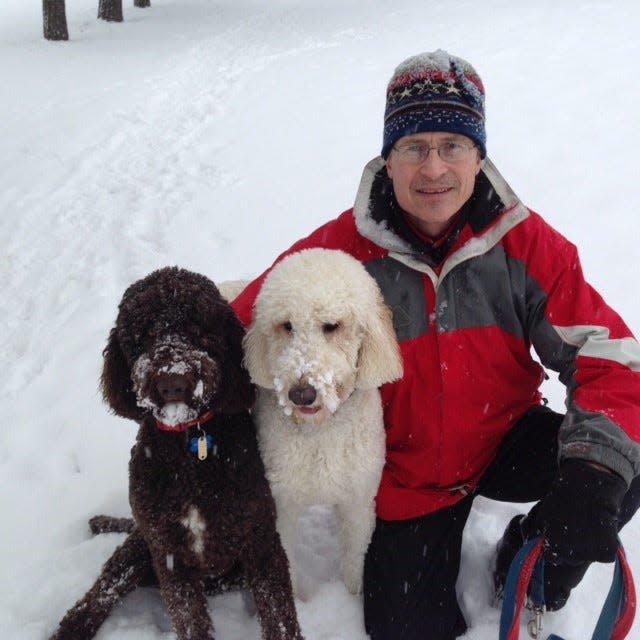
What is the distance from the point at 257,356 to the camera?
73.6 inches

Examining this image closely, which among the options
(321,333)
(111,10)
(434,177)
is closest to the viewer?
(321,333)

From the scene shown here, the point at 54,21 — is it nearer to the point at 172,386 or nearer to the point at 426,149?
the point at 426,149

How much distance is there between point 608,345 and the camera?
73.4 inches

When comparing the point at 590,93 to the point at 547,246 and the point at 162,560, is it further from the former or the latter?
the point at 162,560

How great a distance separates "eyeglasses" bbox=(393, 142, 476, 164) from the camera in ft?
6.56

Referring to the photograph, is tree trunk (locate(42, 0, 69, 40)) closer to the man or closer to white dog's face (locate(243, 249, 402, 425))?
the man

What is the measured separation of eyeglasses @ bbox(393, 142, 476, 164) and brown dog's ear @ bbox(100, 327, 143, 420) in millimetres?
1101

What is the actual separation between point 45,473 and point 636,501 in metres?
2.45

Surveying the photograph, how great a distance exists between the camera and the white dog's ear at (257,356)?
6.09 ft

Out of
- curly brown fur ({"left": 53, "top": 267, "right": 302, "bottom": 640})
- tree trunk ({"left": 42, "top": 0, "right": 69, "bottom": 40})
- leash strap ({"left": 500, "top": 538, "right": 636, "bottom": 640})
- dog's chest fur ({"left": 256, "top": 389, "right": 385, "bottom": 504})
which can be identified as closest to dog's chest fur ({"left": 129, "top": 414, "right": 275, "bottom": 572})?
curly brown fur ({"left": 53, "top": 267, "right": 302, "bottom": 640})

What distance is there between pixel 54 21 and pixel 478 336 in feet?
37.9

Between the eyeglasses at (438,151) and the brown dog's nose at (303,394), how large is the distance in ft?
2.79

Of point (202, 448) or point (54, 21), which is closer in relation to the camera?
point (202, 448)

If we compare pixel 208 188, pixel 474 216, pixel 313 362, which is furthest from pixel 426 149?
pixel 208 188
